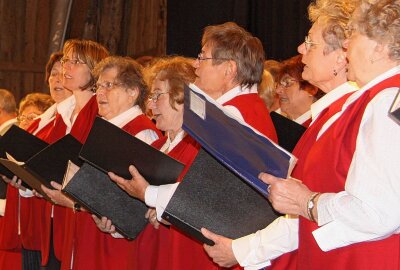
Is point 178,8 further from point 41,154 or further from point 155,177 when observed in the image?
point 155,177

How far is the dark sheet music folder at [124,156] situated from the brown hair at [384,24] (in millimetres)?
1065

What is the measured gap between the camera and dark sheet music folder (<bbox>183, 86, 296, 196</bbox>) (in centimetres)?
218

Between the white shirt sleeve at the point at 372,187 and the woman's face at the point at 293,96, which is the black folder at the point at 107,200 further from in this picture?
the white shirt sleeve at the point at 372,187

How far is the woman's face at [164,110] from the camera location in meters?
3.45

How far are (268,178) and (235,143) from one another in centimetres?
15

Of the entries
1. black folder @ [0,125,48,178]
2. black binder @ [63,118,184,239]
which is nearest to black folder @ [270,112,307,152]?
black binder @ [63,118,184,239]

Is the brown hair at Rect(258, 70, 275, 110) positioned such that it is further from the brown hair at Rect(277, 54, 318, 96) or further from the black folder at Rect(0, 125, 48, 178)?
the black folder at Rect(0, 125, 48, 178)

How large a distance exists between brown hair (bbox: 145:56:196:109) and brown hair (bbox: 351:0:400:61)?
1.42 metres

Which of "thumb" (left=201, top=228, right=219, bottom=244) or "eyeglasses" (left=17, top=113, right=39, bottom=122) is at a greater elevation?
"thumb" (left=201, top=228, right=219, bottom=244)

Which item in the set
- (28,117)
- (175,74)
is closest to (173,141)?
(175,74)

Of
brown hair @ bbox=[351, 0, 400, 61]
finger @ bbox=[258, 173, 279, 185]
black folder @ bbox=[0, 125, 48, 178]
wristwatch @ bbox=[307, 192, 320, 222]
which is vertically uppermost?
brown hair @ bbox=[351, 0, 400, 61]

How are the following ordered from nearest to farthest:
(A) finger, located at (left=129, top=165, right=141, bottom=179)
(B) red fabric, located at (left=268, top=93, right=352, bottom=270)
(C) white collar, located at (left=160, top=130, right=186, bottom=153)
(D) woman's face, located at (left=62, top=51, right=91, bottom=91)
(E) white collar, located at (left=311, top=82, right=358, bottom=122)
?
1. (B) red fabric, located at (left=268, top=93, right=352, bottom=270)
2. (E) white collar, located at (left=311, top=82, right=358, bottom=122)
3. (A) finger, located at (left=129, top=165, right=141, bottom=179)
4. (C) white collar, located at (left=160, top=130, right=186, bottom=153)
5. (D) woman's face, located at (left=62, top=51, right=91, bottom=91)

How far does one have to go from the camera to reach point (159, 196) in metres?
3.04

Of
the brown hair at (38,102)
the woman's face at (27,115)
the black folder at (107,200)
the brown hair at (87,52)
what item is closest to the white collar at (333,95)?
A: the black folder at (107,200)
